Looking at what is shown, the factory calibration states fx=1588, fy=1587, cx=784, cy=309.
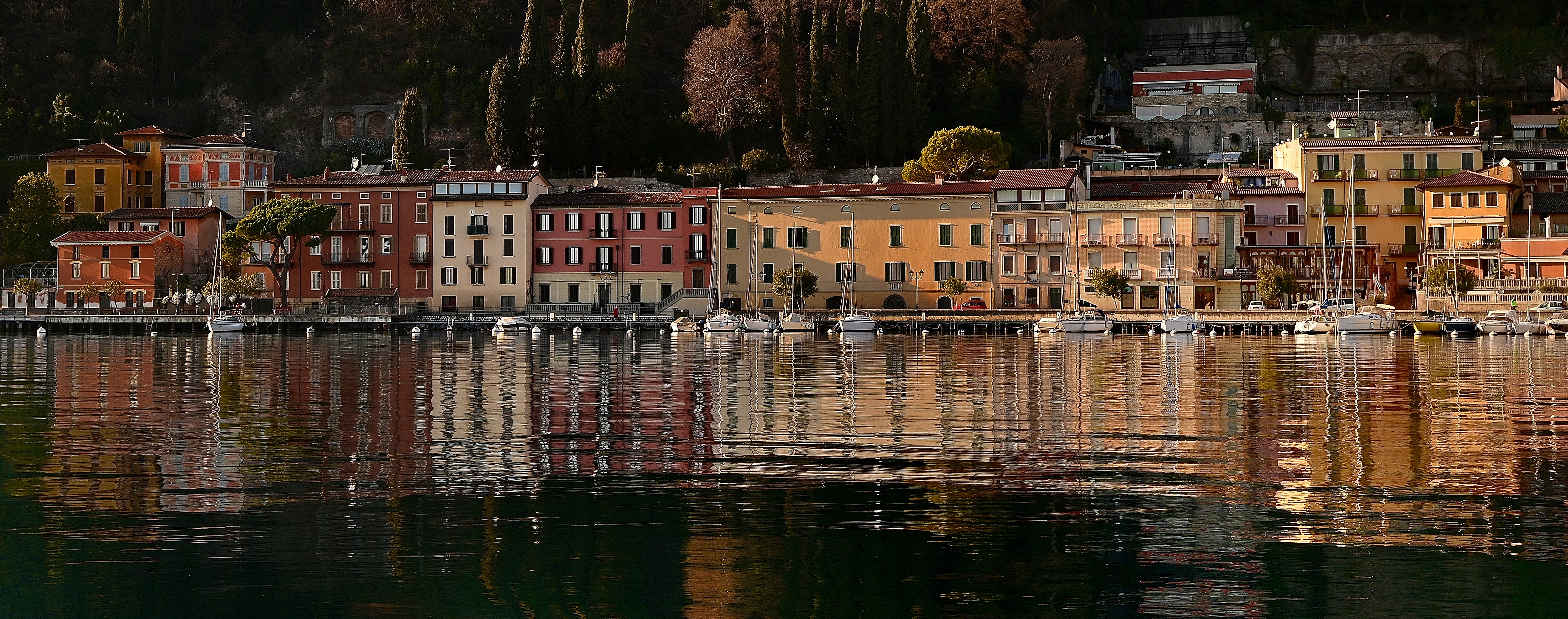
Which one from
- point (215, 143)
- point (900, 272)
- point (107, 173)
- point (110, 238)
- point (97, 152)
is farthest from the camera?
point (215, 143)

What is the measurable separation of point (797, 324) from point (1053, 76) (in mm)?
23239

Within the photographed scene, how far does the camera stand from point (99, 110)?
96500mm

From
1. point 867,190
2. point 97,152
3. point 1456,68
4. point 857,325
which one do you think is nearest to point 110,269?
point 97,152

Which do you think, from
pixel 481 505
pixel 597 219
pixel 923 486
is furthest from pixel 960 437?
pixel 597 219

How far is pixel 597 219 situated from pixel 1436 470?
65.3 m

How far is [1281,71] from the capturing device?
98000mm

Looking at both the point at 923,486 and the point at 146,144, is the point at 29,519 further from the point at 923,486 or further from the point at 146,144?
the point at 146,144

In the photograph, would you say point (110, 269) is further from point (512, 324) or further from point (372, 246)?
point (512, 324)

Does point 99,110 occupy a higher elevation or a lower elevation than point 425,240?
higher

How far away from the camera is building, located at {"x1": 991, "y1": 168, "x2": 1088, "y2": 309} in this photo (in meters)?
75.6

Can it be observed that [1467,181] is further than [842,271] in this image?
No

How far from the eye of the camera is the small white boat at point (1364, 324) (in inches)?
2554

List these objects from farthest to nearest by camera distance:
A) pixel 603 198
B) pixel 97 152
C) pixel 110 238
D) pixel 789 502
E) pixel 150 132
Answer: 1. pixel 150 132
2. pixel 97 152
3. pixel 110 238
4. pixel 603 198
5. pixel 789 502

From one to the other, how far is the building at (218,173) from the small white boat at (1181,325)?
168ft
